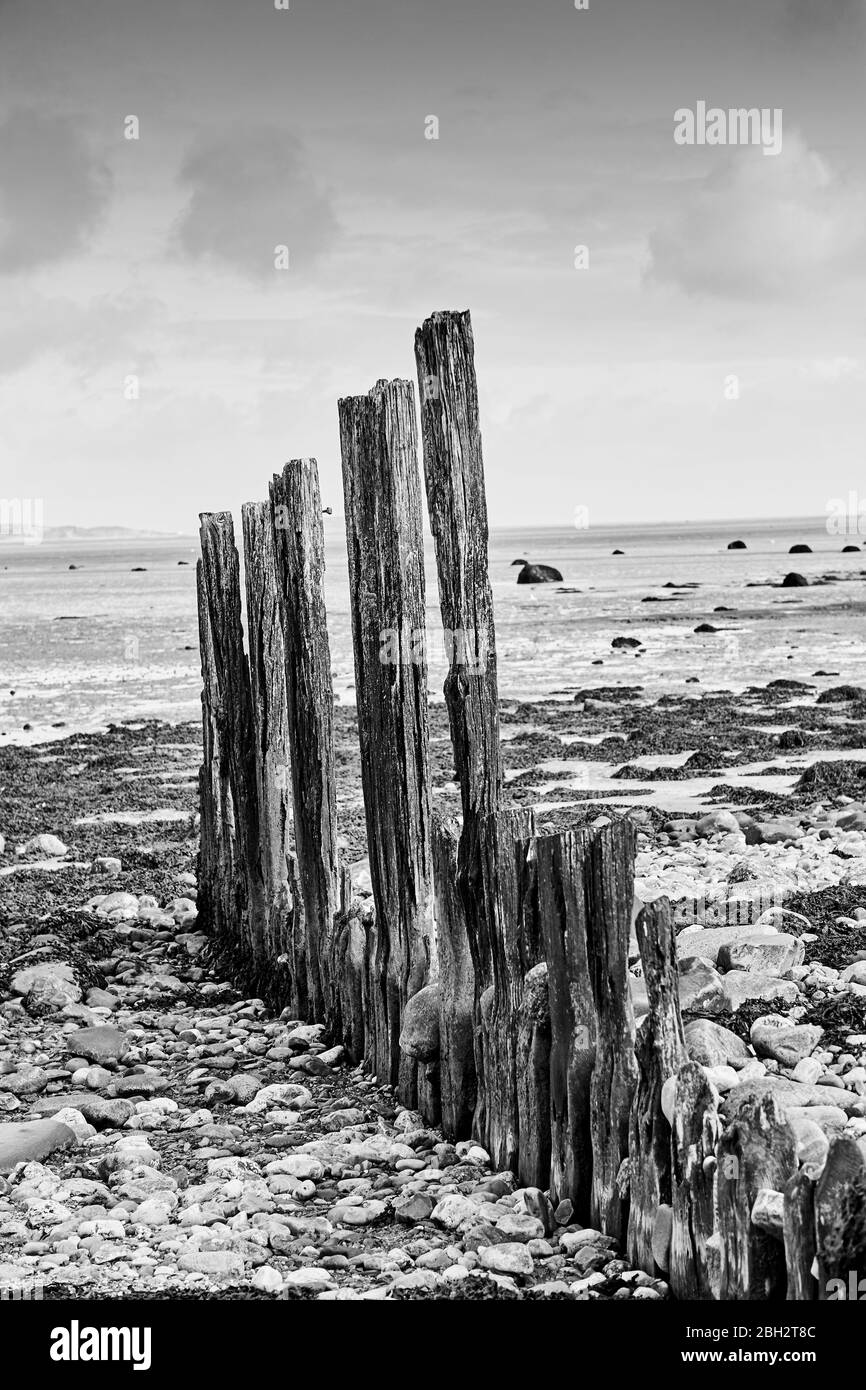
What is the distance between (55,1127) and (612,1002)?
2473 mm

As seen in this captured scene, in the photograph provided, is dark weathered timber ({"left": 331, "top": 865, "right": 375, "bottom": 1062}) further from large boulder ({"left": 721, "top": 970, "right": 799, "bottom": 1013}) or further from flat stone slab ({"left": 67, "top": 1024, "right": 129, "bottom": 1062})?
large boulder ({"left": 721, "top": 970, "right": 799, "bottom": 1013})

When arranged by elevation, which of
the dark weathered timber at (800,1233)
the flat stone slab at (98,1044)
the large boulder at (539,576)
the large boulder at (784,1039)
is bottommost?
the flat stone slab at (98,1044)

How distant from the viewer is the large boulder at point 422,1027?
536cm

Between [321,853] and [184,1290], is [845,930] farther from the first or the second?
[184,1290]

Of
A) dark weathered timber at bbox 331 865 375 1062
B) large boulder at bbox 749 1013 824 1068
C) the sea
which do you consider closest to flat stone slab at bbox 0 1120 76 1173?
dark weathered timber at bbox 331 865 375 1062

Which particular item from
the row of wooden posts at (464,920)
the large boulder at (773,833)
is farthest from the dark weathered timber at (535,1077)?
the large boulder at (773,833)

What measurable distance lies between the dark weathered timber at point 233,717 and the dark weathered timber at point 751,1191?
4.03 meters

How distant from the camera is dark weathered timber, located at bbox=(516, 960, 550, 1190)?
4586 mm

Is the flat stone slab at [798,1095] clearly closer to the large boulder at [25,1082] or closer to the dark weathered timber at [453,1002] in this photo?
the dark weathered timber at [453,1002]

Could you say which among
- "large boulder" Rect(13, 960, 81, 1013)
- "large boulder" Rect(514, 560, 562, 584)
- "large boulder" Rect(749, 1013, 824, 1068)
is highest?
"large boulder" Rect(514, 560, 562, 584)

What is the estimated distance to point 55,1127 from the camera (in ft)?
17.9

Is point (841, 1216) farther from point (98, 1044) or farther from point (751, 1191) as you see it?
point (98, 1044)

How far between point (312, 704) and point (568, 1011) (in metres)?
2.41
